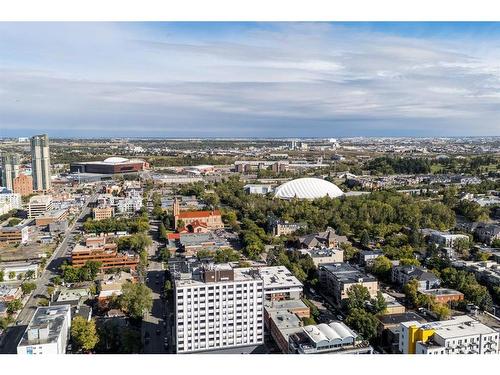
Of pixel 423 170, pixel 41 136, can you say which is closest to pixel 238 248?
pixel 41 136

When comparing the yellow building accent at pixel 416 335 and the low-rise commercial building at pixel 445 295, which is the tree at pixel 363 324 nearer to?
the yellow building accent at pixel 416 335

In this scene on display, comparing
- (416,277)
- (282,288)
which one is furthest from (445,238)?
(282,288)

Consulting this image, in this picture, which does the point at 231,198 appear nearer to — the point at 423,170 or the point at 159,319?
the point at 159,319

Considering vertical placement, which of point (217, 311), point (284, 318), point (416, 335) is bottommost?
point (284, 318)

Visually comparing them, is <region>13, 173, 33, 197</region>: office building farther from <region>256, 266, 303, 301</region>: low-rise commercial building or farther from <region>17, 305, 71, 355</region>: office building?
<region>256, 266, 303, 301</region>: low-rise commercial building

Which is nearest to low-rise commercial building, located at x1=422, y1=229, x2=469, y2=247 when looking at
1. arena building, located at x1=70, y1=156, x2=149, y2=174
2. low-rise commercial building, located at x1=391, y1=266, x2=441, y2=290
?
low-rise commercial building, located at x1=391, y1=266, x2=441, y2=290

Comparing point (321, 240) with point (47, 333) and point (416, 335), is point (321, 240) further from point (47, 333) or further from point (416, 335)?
point (47, 333)

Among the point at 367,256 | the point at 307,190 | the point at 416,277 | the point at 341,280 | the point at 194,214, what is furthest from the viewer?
the point at 307,190

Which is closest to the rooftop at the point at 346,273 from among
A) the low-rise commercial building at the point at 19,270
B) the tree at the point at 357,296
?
the tree at the point at 357,296
